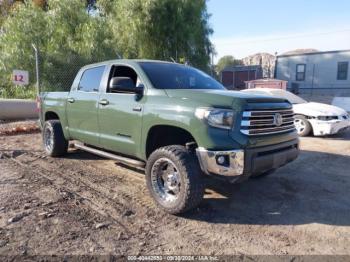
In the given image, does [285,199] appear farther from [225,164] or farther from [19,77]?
[19,77]

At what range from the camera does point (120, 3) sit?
17406 millimetres

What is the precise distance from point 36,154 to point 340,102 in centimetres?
1395

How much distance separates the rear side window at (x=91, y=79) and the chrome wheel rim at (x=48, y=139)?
54.2 inches

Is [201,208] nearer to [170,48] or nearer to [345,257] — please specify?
[345,257]

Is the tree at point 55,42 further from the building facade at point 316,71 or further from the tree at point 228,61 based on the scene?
the tree at point 228,61

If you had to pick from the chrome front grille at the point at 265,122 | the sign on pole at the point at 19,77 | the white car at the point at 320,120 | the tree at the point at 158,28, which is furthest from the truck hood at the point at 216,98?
the tree at the point at 158,28

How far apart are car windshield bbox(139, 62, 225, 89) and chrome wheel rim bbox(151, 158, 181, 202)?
1.11 metres

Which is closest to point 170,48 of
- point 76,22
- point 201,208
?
point 76,22

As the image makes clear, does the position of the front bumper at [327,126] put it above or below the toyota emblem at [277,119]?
below

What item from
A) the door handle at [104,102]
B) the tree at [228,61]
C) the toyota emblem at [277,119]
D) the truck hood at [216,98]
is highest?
the tree at [228,61]

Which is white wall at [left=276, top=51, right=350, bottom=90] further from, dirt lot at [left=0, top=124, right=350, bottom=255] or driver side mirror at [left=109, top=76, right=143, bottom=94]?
driver side mirror at [left=109, top=76, right=143, bottom=94]

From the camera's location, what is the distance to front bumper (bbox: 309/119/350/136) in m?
9.19

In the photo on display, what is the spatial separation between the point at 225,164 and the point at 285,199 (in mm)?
1416

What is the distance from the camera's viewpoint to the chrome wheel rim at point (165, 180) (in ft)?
13.5
